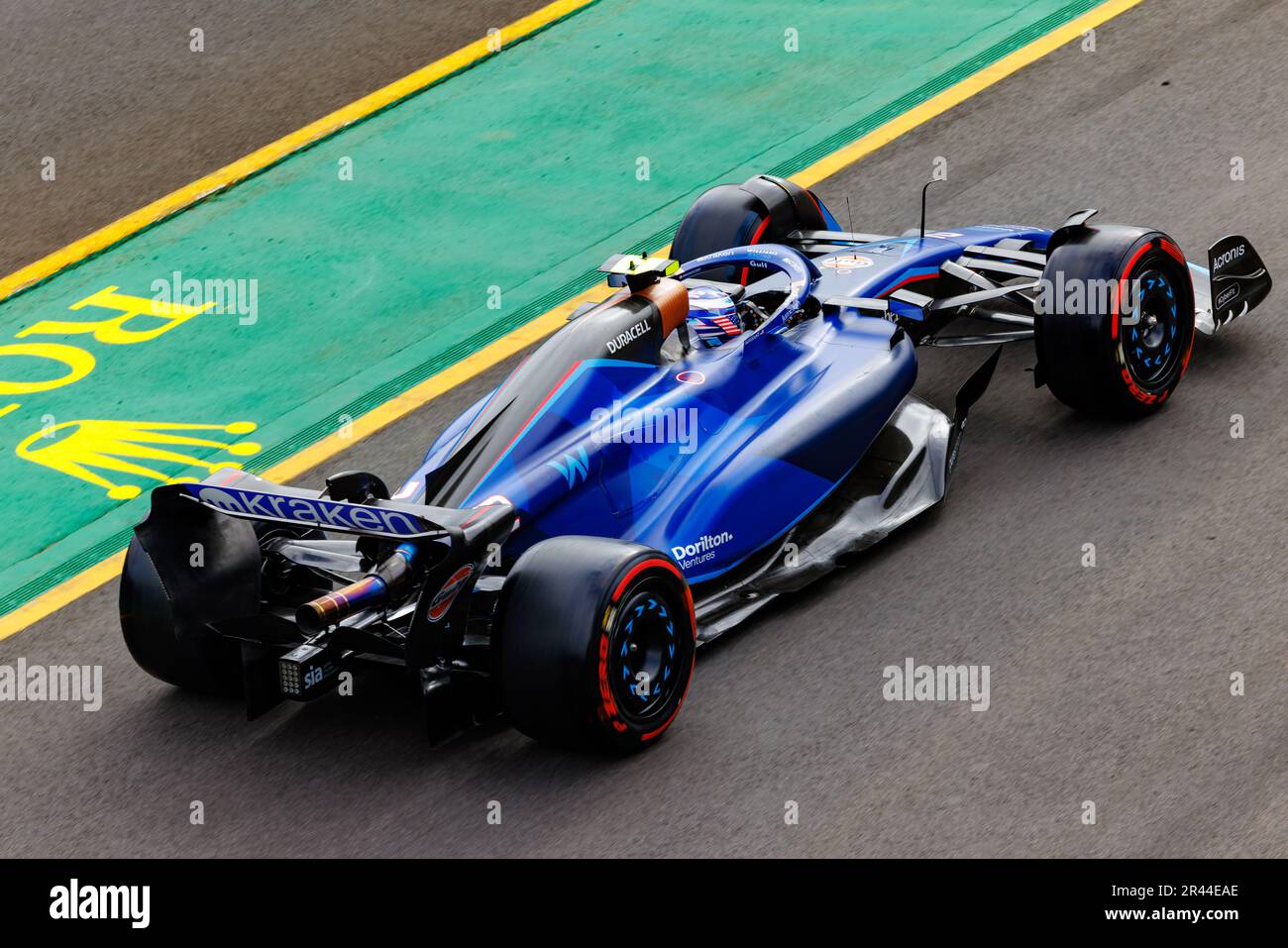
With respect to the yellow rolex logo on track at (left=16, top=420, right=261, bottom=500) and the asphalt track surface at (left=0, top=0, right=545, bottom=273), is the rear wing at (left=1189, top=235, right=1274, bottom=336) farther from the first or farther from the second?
the asphalt track surface at (left=0, top=0, right=545, bottom=273)

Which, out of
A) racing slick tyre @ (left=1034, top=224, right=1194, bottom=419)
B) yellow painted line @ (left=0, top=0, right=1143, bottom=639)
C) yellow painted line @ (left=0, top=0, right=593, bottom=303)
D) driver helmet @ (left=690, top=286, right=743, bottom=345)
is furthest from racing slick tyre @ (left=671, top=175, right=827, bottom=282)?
yellow painted line @ (left=0, top=0, right=593, bottom=303)

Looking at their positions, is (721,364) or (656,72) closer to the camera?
(721,364)

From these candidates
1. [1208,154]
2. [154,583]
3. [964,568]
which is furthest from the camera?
[1208,154]

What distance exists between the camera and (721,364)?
8.20m

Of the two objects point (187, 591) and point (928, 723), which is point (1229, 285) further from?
point (187, 591)

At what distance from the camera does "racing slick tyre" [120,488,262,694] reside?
7203 mm

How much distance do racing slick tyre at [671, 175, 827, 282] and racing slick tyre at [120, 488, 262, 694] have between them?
138 inches

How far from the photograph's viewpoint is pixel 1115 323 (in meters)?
8.51

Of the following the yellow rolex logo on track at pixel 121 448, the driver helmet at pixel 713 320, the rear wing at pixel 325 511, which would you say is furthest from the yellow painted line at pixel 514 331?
the driver helmet at pixel 713 320

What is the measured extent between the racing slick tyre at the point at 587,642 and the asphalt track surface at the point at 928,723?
235 mm

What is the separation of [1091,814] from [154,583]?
12.2 ft

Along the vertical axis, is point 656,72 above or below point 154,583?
above
